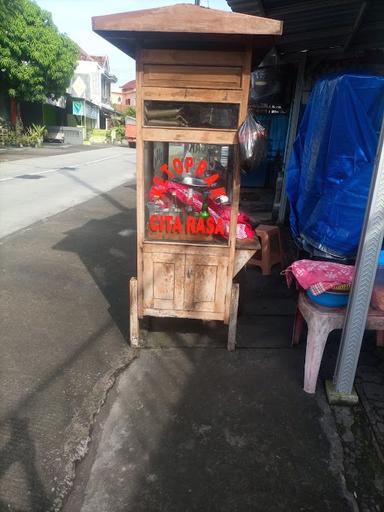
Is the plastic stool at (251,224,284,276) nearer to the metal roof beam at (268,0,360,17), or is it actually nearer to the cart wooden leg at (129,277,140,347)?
the cart wooden leg at (129,277,140,347)

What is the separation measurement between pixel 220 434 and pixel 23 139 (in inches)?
1043

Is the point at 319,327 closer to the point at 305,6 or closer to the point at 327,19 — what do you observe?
the point at 305,6

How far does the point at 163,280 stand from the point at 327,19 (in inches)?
151

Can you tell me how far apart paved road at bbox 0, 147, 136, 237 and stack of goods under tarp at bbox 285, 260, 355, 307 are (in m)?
5.61

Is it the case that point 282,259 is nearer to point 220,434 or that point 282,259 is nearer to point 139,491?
point 220,434

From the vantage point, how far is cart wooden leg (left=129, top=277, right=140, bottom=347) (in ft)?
11.1

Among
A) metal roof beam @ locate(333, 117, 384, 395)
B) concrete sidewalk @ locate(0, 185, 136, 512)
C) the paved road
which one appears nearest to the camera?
concrete sidewalk @ locate(0, 185, 136, 512)

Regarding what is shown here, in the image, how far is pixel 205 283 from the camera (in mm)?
3379

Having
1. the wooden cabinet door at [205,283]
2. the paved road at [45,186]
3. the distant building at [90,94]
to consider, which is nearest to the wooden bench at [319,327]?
the wooden cabinet door at [205,283]

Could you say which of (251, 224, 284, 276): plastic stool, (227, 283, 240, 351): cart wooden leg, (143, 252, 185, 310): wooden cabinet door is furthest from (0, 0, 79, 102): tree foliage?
(227, 283, 240, 351): cart wooden leg

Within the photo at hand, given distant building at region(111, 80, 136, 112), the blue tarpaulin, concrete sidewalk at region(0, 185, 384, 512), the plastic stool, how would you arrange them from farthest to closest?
distant building at region(111, 80, 136, 112) < the plastic stool < the blue tarpaulin < concrete sidewalk at region(0, 185, 384, 512)

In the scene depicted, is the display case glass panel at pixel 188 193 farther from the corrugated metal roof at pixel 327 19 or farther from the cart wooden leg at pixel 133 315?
the corrugated metal roof at pixel 327 19

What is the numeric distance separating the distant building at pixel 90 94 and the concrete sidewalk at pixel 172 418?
3377cm

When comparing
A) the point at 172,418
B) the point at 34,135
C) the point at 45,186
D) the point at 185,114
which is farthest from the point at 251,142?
the point at 34,135
